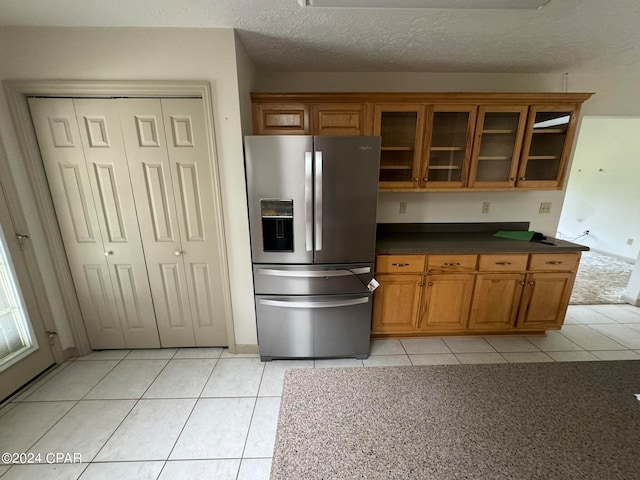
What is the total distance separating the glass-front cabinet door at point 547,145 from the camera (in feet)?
7.63

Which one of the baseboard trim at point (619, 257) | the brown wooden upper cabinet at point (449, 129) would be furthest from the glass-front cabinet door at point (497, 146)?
the baseboard trim at point (619, 257)

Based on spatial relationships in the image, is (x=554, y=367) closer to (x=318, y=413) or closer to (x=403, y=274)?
(x=318, y=413)

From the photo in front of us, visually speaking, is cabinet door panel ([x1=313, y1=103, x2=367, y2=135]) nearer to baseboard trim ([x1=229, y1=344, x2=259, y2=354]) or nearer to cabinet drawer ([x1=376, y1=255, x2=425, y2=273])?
cabinet drawer ([x1=376, y1=255, x2=425, y2=273])

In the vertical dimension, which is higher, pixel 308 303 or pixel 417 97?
pixel 417 97

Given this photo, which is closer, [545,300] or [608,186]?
[545,300]

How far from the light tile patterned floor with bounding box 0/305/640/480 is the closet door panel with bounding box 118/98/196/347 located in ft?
1.06

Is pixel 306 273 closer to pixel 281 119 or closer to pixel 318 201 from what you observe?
pixel 318 201

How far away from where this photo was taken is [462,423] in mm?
685

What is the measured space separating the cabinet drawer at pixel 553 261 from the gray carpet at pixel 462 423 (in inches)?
67.0

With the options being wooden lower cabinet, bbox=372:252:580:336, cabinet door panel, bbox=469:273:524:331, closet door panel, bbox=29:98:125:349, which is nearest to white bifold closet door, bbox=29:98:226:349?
closet door panel, bbox=29:98:125:349

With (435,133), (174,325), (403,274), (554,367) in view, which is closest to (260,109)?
(435,133)

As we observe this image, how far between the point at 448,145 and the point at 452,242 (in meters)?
0.91

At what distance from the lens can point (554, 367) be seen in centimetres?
90

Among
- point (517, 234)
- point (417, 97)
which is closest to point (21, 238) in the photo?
point (417, 97)
